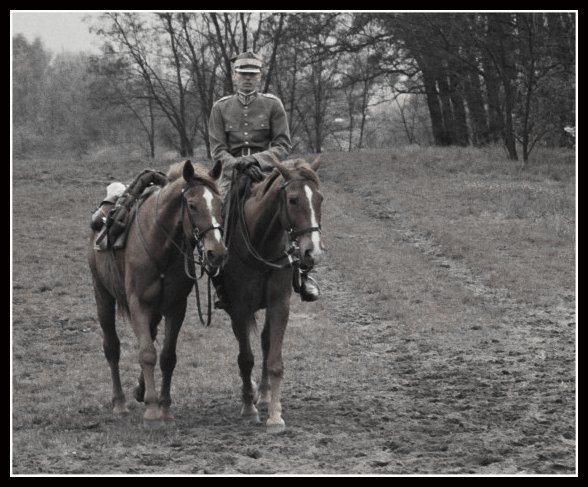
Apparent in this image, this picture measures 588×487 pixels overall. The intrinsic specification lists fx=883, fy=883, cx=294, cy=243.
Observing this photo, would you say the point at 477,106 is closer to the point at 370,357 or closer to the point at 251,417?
the point at 370,357

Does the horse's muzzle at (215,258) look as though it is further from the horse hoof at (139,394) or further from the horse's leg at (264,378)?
the horse hoof at (139,394)

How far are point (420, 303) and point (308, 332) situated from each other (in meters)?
2.53

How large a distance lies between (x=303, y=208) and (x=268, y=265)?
2.96 ft

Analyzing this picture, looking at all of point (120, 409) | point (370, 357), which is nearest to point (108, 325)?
point (120, 409)

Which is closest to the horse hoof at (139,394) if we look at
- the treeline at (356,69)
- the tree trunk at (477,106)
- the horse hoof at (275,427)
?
the horse hoof at (275,427)

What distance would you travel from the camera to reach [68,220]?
22.4 meters

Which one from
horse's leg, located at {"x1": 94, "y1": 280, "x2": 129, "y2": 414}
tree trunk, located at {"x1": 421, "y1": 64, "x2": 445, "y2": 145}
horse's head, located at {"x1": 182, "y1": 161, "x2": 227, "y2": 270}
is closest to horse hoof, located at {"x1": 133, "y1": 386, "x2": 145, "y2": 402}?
horse's leg, located at {"x1": 94, "y1": 280, "x2": 129, "y2": 414}

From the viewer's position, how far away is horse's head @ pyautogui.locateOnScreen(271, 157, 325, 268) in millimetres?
6820

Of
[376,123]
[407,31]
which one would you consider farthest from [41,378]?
[376,123]

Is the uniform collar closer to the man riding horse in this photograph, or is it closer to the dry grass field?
the man riding horse

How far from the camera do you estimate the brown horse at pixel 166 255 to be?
7055mm

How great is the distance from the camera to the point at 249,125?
8.88m

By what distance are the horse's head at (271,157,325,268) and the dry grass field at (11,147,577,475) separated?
Answer: 1558 mm

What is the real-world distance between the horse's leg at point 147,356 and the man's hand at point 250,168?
1.50m
